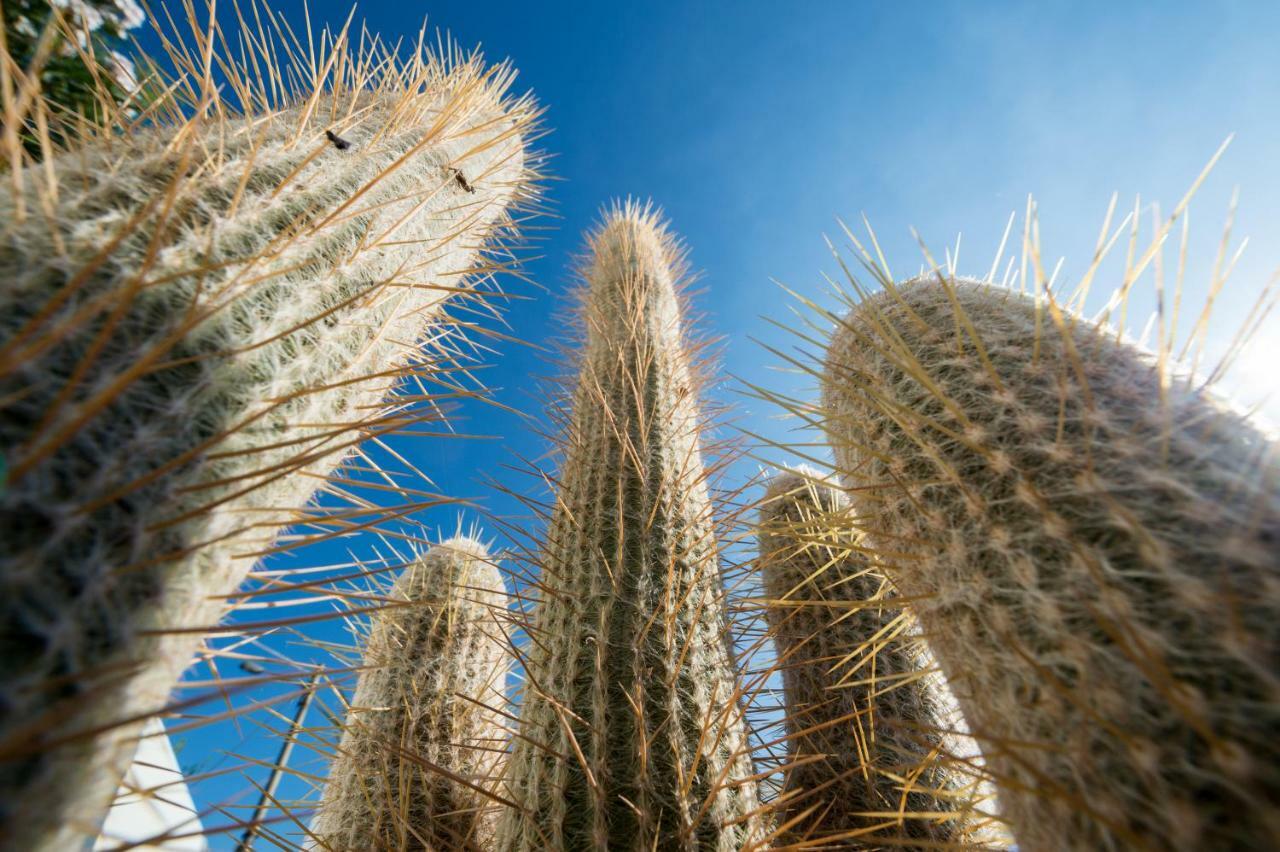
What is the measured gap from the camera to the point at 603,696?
1102mm

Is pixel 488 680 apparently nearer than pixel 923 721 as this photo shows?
No

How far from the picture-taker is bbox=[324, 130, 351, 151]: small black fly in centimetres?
118

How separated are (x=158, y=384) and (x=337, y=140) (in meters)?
0.76

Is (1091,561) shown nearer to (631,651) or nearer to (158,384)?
(631,651)

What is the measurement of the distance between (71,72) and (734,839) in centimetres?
321

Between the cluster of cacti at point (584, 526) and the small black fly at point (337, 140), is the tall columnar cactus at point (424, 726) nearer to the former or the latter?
the cluster of cacti at point (584, 526)

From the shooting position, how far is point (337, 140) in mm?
1196

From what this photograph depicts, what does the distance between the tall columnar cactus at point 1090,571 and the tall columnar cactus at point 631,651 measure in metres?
0.48

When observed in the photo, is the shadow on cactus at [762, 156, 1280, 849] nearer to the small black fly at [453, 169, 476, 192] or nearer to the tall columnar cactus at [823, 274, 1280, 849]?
the tall columnar cactus at [823, 274, 1280, 849]

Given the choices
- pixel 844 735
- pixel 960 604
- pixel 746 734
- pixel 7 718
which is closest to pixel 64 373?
pixel 7 718

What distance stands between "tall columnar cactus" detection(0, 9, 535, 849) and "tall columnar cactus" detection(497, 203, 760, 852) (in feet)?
1.75

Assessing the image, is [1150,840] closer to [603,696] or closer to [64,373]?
[603,696]

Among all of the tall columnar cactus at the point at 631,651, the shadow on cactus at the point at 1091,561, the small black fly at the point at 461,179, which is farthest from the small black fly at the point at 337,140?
the shadow on cactus at the point at 1091,561

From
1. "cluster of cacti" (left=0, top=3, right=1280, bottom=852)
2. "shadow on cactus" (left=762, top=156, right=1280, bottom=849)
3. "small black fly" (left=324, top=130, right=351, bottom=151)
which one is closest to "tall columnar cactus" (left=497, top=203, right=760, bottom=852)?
"cluster of cacti" (left=0, top=3, right=1280, bottom=852)
